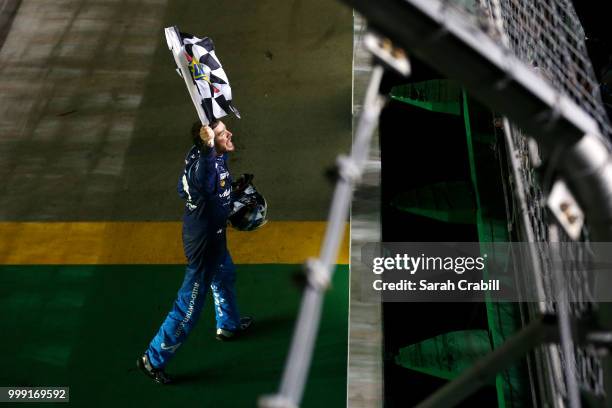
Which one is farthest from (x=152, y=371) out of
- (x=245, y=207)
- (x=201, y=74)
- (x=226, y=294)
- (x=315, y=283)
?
(x=315, y=283)

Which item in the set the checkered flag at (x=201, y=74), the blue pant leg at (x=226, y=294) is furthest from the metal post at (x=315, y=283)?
the blue pant leg at (x=226, y=294)

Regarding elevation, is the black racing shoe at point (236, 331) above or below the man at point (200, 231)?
below

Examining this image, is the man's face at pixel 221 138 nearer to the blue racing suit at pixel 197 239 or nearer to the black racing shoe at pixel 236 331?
the blue racing suit at pixel 197 239

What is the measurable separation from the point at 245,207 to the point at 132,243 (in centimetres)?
138

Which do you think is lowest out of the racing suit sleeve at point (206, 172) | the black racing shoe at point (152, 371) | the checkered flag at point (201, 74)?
the black racing shoe at point (152, 371)

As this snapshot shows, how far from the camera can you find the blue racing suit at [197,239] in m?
4.25

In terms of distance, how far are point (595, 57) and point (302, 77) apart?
252 cm

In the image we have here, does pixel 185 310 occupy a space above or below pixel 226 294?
below

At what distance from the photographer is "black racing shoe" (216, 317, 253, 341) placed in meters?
4.95

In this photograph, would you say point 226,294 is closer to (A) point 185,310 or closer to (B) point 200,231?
(A) point 185,310

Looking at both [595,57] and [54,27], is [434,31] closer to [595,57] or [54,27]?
[595,57]

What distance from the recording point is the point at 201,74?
449cm

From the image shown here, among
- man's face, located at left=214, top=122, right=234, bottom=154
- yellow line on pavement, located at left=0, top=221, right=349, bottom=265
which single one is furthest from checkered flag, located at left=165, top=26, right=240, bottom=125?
yellow line on pavement, located at left=0, top=221, right=349, bottom=265

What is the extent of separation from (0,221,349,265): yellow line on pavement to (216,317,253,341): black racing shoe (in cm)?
57
